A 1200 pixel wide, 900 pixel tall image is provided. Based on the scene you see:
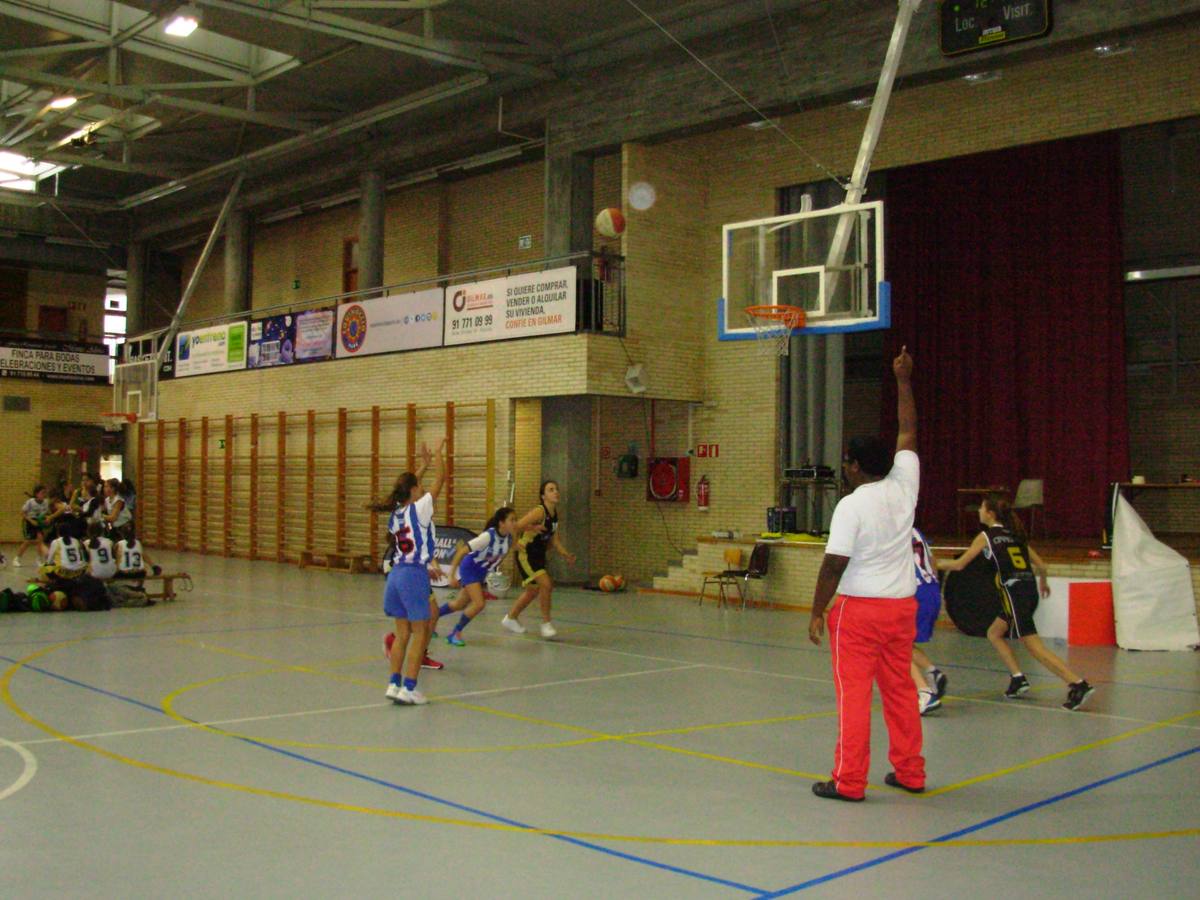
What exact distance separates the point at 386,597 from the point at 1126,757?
5530 millimetres

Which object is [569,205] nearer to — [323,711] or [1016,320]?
[1016,320]

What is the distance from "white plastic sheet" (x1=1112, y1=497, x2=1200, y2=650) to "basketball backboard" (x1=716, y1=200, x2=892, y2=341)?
388cm

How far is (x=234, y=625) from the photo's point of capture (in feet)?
47.0

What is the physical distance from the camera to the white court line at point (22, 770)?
20.7ft

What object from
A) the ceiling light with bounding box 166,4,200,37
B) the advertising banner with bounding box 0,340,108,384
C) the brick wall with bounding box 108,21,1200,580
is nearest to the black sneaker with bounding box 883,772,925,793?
the brick wall with bounding box 108,21,1200,580

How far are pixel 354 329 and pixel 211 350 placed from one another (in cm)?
572

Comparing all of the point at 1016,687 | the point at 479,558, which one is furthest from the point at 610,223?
the point at 1016,687

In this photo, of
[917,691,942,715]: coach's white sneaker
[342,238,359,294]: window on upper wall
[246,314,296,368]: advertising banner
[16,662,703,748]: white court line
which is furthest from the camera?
[342,238,359,294]: window on upper wall

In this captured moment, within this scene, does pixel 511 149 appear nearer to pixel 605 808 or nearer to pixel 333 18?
pixel 333 18

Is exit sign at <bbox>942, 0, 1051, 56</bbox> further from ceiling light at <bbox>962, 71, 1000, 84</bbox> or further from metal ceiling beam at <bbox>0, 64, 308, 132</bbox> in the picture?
metal ceiling beam at <bbox>0, 64, 308, 132</bbox>

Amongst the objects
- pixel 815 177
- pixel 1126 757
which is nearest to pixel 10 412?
pixel 815 177

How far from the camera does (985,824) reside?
591 cm

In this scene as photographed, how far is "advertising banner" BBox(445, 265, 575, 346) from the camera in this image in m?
19.4

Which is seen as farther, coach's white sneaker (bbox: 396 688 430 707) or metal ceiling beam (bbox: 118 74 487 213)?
metal ceiling beam (bbox: 118 74 487 213)
